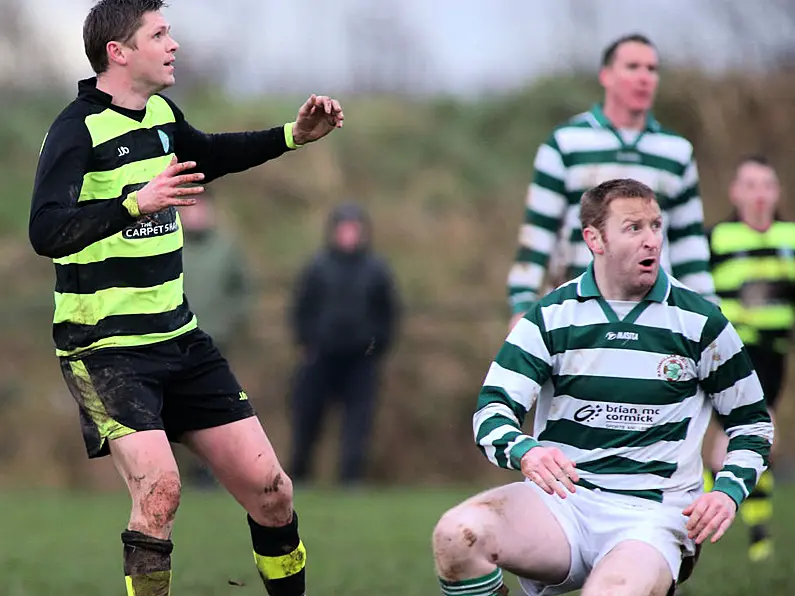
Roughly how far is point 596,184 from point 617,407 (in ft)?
6.22

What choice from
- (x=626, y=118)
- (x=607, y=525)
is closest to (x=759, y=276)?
(x=626, y=118)

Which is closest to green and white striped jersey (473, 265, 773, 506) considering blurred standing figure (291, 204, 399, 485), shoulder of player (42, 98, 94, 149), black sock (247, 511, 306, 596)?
black sock (247, 511, 306, 596)

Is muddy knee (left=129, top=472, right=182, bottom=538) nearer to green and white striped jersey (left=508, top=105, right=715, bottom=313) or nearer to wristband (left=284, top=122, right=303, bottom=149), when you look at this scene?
wristband (left=284, top=122, right=303, bottom=149)

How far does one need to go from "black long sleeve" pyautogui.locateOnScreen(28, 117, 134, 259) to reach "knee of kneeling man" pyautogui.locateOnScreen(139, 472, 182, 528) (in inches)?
30.3

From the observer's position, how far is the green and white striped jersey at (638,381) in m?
4.37

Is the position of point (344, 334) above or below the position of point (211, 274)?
below

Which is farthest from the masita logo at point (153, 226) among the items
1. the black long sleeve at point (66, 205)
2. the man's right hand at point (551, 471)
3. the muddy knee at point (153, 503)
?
the man's right hand at point (551, 471)

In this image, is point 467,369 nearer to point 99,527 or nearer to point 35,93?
point 99,527

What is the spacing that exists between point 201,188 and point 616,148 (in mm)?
2409

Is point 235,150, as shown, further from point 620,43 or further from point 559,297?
point 620,43

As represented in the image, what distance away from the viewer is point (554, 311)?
4.44 metres

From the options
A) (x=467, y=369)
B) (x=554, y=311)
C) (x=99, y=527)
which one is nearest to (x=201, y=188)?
(x=554, y=311)

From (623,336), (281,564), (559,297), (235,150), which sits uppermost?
(235,150)

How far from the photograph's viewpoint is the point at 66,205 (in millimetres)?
4328
